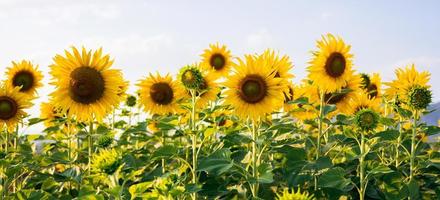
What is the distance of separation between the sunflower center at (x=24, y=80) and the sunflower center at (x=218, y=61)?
3.82m

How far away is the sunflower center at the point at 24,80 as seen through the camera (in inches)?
335

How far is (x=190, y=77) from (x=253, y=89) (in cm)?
60

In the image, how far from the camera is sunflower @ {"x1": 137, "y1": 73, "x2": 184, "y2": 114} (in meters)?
7.23

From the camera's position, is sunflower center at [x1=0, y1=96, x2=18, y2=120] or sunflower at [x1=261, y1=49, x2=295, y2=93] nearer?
sunflower at [x1=261, y1=49, x2=295, y2=93]

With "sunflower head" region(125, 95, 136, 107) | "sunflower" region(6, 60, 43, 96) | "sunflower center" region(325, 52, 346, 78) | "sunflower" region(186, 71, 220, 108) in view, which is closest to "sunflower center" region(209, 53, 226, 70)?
"sunflower head" region(125, 95, 136, 107)

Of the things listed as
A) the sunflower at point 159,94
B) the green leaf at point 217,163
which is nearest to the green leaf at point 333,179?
the green leaf at point 217,163

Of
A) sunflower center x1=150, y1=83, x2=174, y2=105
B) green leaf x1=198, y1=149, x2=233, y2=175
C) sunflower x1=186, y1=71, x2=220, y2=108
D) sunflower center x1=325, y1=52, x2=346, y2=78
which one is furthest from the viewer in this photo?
sunflower center x1=150, y1=83, x2=174, y2=105

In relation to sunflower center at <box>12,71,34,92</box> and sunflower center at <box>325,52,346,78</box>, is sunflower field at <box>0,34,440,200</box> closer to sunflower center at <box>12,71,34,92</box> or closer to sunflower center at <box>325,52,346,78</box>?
sunflower center at <box>325,52,346,78</box>

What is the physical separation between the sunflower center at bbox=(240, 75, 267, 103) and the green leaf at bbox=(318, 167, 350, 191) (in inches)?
37.1

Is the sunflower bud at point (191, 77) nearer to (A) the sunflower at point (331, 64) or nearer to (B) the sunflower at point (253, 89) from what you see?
(B) the sunflower at point (253, 89)

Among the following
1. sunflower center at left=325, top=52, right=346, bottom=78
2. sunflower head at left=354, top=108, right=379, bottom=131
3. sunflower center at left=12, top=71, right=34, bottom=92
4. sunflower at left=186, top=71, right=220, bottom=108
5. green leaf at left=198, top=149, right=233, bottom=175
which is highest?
sunflower center at left=12, top=71, right=34, bottom=92

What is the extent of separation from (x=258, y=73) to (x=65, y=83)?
205 cm

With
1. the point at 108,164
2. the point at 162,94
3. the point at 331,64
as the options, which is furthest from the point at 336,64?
the point at 108,164

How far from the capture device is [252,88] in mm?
5340
